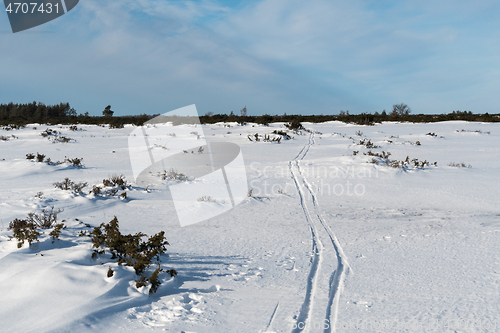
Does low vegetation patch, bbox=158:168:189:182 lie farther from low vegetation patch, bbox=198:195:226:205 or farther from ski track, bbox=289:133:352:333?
ski track, bbox=289:133:352:333

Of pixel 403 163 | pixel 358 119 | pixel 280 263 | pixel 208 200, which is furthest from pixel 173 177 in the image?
pixel 358 119

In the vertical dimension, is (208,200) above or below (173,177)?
below

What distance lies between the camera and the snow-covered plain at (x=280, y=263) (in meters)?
2.60

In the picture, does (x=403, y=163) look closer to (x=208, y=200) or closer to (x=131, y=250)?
(x=208, y=200)

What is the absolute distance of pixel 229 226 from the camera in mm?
5395

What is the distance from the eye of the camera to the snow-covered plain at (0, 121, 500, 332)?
2.60 metres

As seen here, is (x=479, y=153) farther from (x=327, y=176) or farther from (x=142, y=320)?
(x=142, y=320)

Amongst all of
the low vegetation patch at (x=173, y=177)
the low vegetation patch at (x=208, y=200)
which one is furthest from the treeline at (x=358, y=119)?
the low vegetation patch at (x=208, y=200)

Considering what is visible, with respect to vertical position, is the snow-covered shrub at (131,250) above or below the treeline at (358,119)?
below

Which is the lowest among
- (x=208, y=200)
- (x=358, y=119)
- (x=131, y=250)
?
(x=208, y=200)

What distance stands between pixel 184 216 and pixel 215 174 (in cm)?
396

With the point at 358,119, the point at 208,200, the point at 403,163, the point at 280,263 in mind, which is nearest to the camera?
the point at 280,263

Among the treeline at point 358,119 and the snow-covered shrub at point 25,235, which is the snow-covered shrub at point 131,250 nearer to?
the snow-covered shrub at point 25,235

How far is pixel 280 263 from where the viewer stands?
153 inches
